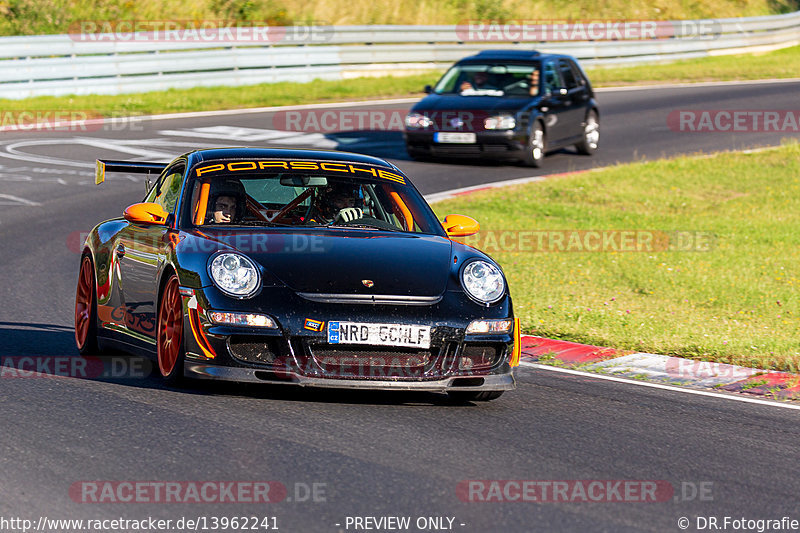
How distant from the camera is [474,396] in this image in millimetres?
7504

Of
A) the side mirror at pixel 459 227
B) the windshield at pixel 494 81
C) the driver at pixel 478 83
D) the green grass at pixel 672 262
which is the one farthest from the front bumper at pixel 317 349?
the driver at pixel 478 83

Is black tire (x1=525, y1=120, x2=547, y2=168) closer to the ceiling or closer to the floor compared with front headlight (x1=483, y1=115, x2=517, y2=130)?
closer to the floor

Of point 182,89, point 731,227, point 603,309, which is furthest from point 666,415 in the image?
point 182,89

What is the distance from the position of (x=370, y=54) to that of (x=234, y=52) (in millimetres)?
4331

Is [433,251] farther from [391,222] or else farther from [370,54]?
[370,54]

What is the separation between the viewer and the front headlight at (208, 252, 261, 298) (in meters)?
6.89

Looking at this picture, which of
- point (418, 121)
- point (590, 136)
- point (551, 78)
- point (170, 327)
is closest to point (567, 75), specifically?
point (551, 78)

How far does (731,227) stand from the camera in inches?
632

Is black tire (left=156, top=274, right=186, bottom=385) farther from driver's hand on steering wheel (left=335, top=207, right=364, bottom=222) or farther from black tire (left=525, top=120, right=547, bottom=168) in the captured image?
black tire (left=525, top=120, right=547, bottom=168)

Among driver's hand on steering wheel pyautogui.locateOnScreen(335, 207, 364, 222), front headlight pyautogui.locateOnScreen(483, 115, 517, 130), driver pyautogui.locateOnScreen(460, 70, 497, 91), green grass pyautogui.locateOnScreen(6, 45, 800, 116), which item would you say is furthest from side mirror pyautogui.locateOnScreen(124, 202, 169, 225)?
green grass pyautogui.locateOnScreen(6, 45, 800, 116)

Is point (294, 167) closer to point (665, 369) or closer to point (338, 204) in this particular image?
point (338, 204)

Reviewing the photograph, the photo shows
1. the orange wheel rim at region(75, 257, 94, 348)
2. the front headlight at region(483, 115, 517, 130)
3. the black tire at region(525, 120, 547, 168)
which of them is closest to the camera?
the orange wheel rim at region(75, 257, 94, 348)

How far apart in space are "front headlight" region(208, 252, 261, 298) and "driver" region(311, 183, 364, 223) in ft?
3.82

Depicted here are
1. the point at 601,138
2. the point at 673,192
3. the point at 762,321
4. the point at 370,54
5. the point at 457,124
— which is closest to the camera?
the point at 762,321
